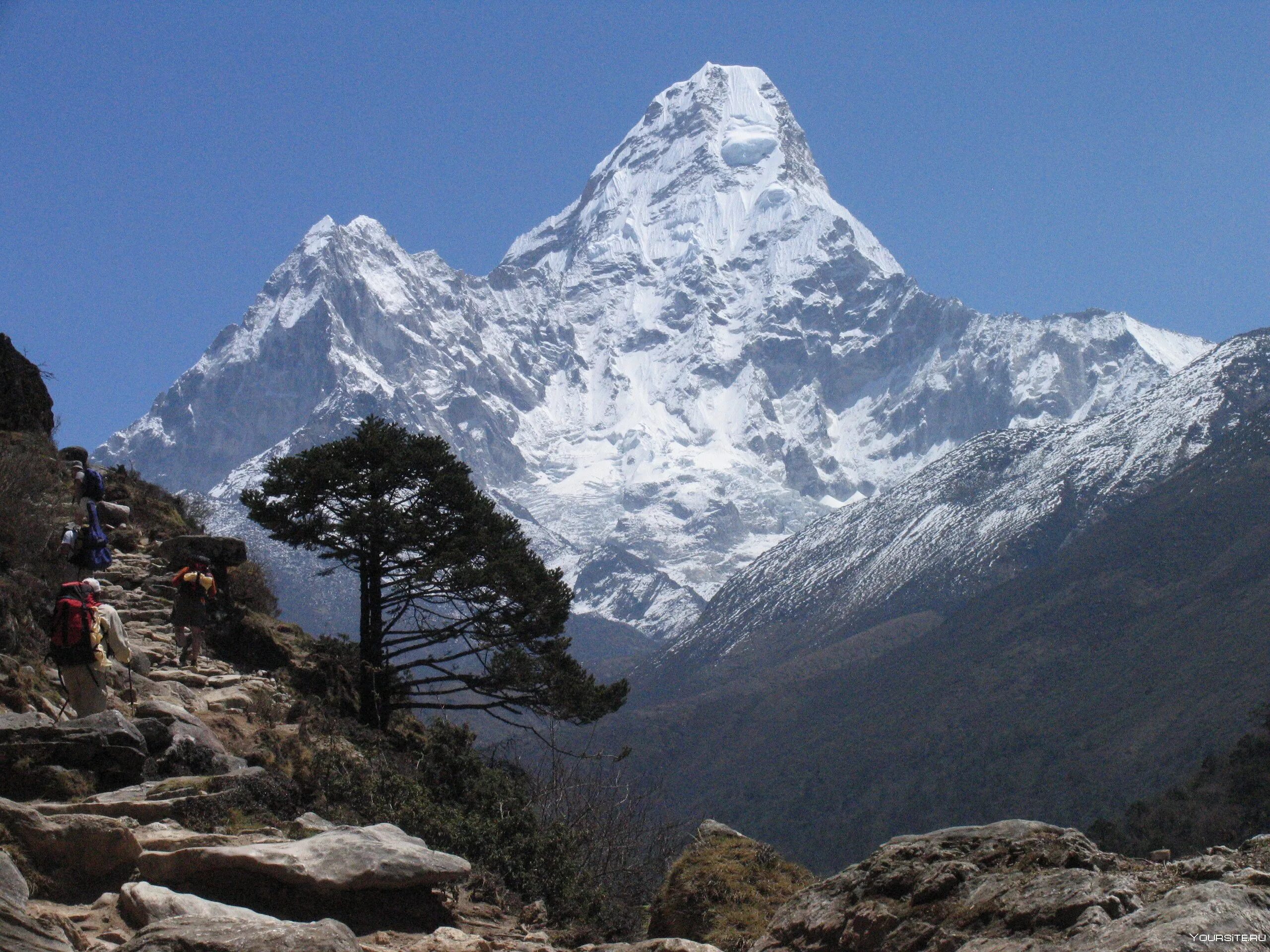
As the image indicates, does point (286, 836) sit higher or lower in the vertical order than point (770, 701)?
lower

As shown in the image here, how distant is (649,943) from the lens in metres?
10.3

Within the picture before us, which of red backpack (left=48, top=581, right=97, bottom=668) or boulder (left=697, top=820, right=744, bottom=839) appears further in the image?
boulder (left=697, top=820, right=744, bottom=839)

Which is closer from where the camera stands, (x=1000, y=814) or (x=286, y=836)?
(x=286, y=836)

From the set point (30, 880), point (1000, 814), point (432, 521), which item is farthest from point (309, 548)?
point (1000, 814)

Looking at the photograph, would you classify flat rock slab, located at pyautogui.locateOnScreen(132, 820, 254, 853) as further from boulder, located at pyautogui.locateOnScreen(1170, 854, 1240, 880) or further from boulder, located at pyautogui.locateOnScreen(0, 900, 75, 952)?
boulder, located at pyautogui.locateOnScreen(1170, 854, 1240, 880)

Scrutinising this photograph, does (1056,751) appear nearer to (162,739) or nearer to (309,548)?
(309,548)

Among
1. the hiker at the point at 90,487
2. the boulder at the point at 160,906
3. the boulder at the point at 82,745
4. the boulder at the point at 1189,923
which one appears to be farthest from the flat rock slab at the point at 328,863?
the hiker at the point at 90,487

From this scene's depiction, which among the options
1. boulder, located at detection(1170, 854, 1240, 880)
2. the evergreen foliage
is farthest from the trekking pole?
the evergreen foliage

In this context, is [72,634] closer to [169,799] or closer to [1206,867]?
[169,799]

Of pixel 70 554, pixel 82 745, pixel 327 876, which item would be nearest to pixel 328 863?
pixel 327 876

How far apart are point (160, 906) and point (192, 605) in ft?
40.0

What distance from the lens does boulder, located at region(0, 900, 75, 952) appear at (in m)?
8.17

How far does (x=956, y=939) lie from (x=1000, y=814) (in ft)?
401

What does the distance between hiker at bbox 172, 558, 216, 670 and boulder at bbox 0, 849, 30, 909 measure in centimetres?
1236
